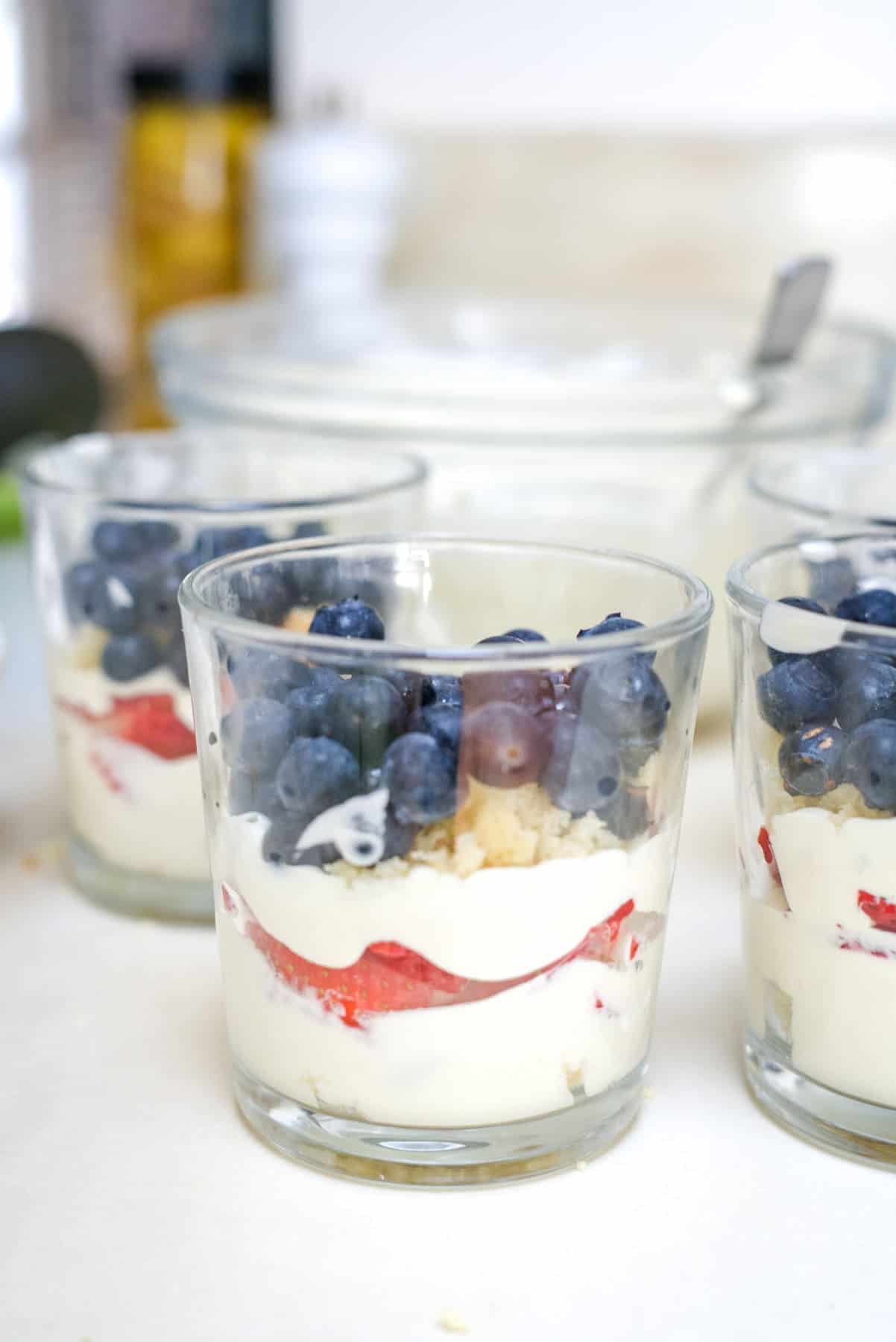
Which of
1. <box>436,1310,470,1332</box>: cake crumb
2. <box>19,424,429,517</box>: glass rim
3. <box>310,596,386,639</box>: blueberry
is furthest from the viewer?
<box>19,424,429,517</box>: glass rim

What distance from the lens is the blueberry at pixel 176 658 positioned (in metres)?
0.70

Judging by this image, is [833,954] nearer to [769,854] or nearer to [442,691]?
[769,854]

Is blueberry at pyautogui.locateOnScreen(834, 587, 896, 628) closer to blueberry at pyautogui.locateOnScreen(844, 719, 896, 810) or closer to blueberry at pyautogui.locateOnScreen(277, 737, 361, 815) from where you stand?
blueberry at pyautogui.locateOnScreen(844, 719, 896, 810)

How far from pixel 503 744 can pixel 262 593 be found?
140 mm

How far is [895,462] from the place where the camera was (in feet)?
2.71

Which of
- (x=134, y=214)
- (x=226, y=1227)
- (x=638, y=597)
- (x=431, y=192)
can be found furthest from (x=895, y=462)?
(x=134, y=214)

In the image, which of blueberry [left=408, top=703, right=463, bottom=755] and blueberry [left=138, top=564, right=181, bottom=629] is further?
blueberry [left=138, top=564, right=181, bottom=629]

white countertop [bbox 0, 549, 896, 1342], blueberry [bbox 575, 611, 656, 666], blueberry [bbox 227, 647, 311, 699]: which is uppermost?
blueberry [bbox 575, 611, 656, 666]

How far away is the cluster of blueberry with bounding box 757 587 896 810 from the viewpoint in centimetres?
51

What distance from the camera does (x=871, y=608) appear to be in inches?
22.9

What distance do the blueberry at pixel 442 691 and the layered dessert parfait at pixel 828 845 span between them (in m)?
0.12

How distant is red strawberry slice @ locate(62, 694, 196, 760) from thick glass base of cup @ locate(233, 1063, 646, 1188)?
0.21 meters

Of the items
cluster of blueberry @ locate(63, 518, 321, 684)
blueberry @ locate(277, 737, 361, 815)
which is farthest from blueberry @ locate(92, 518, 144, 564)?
blueberry @ locate(277, 737, 361, 815)

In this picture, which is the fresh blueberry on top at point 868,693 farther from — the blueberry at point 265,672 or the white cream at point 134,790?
the white cream at point 134,790
